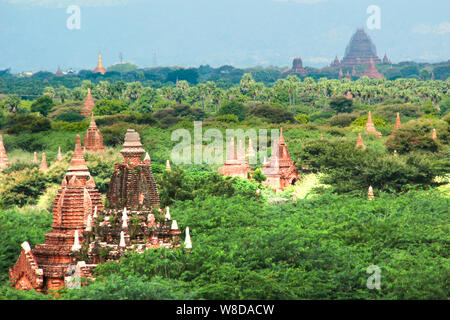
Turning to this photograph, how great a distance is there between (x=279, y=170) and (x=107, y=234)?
99.6 ft

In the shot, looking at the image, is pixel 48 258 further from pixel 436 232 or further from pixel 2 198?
pixel 2 198

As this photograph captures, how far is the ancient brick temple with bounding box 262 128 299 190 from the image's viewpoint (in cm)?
5716

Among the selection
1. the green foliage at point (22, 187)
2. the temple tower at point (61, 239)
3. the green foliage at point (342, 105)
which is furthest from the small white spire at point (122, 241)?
the green foliage at point (342, 105)

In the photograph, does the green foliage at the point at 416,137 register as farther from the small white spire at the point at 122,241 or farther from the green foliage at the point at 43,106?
the green foliage at the point at 43,106

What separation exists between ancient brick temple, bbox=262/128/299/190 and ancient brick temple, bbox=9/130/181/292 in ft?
90.3

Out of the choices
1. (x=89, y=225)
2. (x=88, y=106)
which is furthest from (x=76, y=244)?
(x=88, y=106)

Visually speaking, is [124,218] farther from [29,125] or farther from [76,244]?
[29,125]

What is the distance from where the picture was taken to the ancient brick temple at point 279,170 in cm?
5716

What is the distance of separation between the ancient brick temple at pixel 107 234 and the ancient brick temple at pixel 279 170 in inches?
1083

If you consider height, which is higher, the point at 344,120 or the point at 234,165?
the point at 234,165

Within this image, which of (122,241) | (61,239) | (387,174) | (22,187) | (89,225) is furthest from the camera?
(22,187)

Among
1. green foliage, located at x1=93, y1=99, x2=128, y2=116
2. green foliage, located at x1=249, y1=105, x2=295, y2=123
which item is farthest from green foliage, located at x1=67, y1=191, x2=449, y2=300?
green foliage, located at x1=93, y1=99, x2=128, y2=116

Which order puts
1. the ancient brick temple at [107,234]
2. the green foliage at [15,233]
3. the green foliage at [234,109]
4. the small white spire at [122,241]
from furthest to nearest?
the green foliage at [234,109], the green foliage at [15,233], the ancient brick temple at [107,234], the small white spire at [122,241]

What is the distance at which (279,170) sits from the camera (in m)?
57.8
